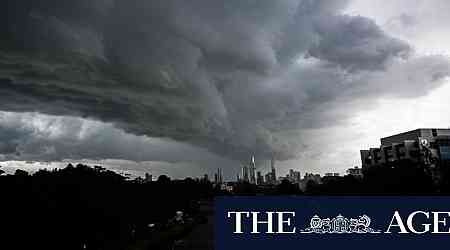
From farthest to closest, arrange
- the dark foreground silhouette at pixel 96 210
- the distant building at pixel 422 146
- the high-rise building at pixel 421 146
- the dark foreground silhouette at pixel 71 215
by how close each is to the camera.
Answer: the high-rise building at pixel 421 146, the distant building at pixel 422 146, the dark foreground silhouette at pixel 96 210, the dark foreground silhouette at pixel 71 215

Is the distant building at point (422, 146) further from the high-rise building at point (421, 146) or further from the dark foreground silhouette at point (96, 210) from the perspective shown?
the dark foreground silhouette at point (96, 210)

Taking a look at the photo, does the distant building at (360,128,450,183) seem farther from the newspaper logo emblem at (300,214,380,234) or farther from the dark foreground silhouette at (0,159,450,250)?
the newspaper logo emblem at (300,214,380,234)

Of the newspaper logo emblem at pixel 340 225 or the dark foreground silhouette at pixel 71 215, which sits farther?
the dark foreground silhouette at pixel 71 215

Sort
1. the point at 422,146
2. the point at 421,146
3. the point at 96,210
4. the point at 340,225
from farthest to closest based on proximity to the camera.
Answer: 1. the point at 421,146
2. the point at 422,146
3. the point at 96,210
4. the point at 340,225

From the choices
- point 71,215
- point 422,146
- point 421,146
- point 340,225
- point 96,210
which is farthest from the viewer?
point 421,146

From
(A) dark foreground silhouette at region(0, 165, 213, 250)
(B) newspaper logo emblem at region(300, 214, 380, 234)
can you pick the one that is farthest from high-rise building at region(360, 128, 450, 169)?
(B) newspaper logo emblem at region(300, 214, 380, 234)

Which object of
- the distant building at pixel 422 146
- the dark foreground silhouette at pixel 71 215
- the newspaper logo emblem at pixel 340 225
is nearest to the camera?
the newspaper logo emblem at pixel 340 225

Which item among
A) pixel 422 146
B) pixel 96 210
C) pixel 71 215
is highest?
pixel 422 146

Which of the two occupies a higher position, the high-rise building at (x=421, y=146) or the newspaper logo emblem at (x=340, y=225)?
the high-rise building at (x=421, y=146)

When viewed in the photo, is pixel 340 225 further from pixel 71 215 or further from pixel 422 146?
pixel 422 146

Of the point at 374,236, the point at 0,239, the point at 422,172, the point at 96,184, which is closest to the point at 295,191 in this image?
the point at 422,172

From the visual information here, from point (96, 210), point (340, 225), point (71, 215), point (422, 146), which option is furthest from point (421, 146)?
A: point (340, 225)

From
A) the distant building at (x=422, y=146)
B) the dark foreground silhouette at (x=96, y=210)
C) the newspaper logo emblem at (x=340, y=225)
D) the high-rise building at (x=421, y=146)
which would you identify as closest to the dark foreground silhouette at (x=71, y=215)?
the dark foreground silhouette at (x=96, y=210)

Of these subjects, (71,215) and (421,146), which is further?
(421,146)
